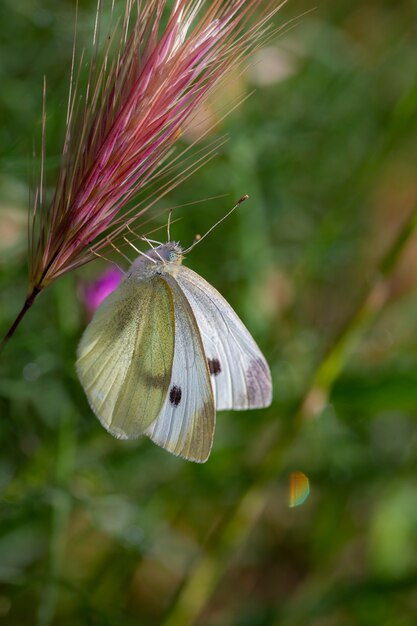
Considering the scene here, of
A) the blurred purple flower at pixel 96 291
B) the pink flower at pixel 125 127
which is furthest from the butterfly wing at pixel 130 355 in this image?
the pink flower at pixel 125 127

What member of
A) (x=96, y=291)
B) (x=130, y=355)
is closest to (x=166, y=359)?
(x=130, y=355)

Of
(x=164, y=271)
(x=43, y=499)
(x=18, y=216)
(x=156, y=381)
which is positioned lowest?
(x=43, y=499)

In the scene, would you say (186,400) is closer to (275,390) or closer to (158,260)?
(158,260)

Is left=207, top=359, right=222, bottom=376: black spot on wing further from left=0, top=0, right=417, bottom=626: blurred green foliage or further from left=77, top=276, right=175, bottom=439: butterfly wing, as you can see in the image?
left=0, top=0, right=417, bottom=626: blurred green foliage

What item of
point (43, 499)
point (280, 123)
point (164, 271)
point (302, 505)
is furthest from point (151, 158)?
point (302, 505)

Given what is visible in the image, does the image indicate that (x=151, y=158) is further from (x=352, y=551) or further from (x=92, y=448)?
(x=352, y=551)

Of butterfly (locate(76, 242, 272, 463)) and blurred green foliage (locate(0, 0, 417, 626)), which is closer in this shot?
butterfly (locate(76, 242, 272, 463))

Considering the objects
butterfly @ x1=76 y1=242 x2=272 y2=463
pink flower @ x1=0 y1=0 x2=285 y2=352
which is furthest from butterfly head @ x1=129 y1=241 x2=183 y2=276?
pink flower @ x1=0 y1=0 x2=285 y2=352
